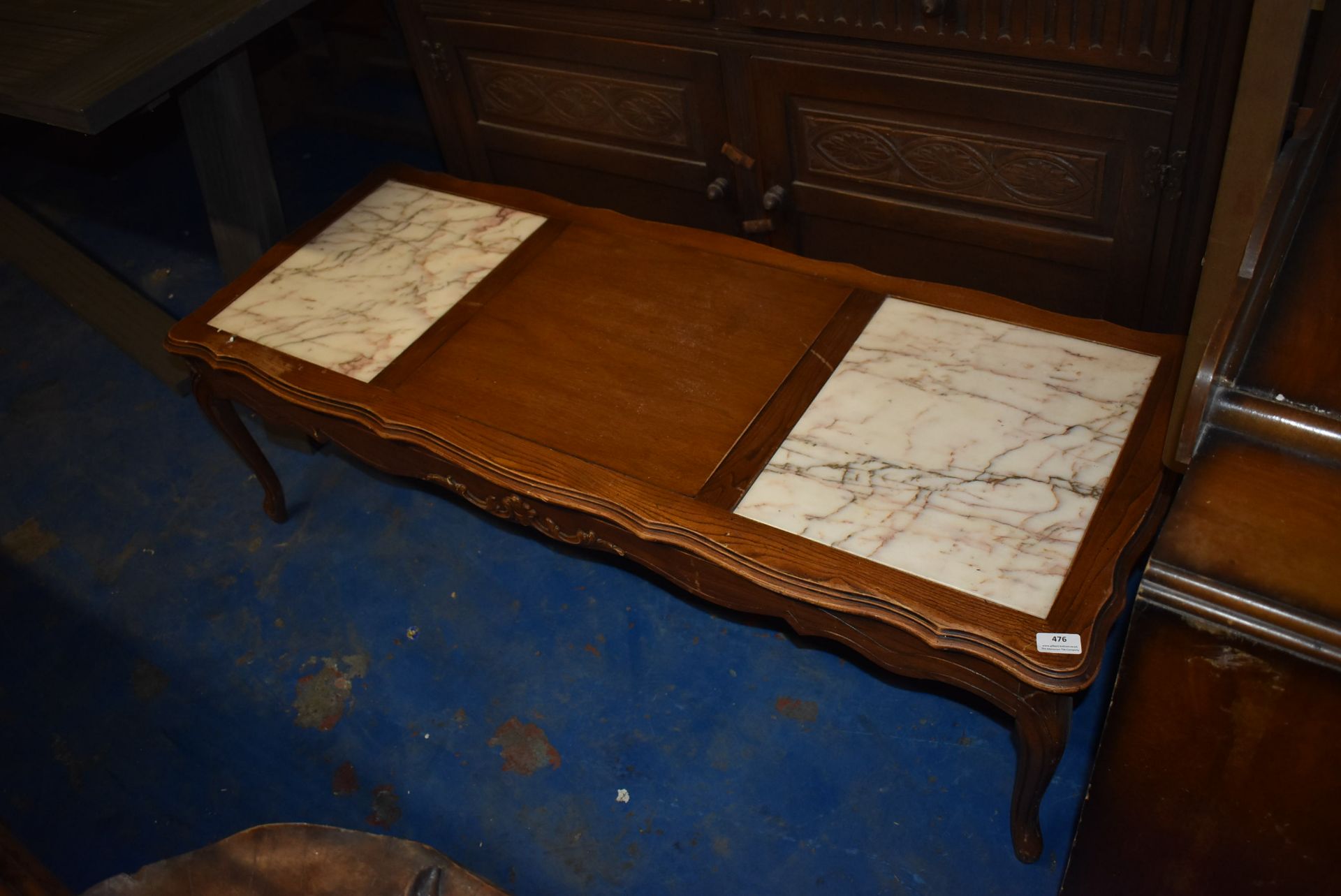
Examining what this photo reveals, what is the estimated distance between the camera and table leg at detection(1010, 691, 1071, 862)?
1.78 metres

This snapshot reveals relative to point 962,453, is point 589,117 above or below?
above

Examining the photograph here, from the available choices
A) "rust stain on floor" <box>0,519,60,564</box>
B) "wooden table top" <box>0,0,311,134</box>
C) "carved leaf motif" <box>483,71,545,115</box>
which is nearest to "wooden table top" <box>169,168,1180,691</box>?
"carved leaf motif" <box>483,71,545,115</box>

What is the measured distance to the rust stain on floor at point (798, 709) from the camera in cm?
245

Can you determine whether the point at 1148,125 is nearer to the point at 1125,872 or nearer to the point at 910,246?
→ the point at 910,246

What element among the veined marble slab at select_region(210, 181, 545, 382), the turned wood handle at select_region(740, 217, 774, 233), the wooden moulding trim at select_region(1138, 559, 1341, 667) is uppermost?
the wooden moulding trim at select_region(1138, 559, 1341, 667)

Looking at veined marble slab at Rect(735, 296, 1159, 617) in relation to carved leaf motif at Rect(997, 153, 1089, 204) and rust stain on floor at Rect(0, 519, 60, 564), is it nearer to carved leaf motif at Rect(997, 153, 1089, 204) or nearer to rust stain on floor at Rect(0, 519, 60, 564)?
carved leaf motif at Rect(997, 153, 1089, 204)

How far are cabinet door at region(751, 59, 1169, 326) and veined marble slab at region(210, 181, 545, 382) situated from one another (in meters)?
0.69

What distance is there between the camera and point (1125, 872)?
164 centimetres

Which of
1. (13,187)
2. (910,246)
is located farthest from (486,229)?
(13,187)

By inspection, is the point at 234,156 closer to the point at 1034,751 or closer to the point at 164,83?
the point at 164,83

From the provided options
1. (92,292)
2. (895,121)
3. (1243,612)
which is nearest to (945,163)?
A: (895,121)

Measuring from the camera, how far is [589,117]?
3.00 m

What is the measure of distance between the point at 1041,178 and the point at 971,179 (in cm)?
16

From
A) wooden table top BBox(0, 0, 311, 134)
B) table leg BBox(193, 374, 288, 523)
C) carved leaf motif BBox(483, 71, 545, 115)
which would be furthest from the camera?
carved leaf motif BBox(483, 71, 545, 115)
